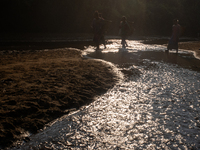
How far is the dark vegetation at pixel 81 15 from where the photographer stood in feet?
90.9

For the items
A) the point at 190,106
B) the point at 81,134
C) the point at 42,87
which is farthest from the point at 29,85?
the point at 190,106

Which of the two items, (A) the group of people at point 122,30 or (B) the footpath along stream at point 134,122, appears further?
(A) the group of people at point 122,30

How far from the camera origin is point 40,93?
195 inches

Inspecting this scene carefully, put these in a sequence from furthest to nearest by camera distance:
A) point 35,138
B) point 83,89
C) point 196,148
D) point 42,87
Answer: point 83,89 < point 42,87 < point 35,138 < point 196,148

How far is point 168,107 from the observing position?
4.61m

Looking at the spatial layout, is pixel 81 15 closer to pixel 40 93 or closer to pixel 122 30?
pixel 122 30

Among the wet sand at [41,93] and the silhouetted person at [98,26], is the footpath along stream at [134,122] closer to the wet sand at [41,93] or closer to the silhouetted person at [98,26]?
the wet sand at [41,93]

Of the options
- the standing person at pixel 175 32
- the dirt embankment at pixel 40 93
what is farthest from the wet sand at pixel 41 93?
the standing person at pixel 175 32

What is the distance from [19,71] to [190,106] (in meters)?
5.13

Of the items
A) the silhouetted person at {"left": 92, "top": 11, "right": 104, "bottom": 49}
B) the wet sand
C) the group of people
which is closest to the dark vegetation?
the group of people

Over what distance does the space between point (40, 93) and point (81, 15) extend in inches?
1212

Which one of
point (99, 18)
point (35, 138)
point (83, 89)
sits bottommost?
point (35, 138)

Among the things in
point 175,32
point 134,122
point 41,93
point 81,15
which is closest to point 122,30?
point 175,32

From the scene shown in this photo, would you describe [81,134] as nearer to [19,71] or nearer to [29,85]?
[29,85]
